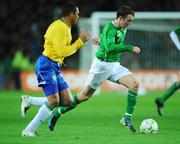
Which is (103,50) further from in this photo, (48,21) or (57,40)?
(48,21)

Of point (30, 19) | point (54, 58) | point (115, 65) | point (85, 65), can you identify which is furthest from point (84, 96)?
point (30, 19)

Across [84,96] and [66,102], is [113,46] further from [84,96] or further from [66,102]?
[84,96]

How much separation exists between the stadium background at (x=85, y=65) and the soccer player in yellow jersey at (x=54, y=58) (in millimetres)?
427

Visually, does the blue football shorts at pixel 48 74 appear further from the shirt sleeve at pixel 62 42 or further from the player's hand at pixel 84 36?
the player's hand at pixel 84 36

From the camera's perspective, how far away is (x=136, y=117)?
15531 mm

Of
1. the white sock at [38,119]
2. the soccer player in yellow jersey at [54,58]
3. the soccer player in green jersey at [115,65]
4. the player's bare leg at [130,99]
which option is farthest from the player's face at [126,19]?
the white sock at [38,119]

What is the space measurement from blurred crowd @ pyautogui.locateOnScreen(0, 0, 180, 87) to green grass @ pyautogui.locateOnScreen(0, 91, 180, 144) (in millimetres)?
10351

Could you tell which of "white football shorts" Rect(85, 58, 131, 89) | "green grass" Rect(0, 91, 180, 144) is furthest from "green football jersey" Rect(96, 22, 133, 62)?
"green grass" Rect(0, 91, 180, 144)

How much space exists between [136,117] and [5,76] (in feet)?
49.5

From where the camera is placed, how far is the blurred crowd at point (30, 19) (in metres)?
31.6

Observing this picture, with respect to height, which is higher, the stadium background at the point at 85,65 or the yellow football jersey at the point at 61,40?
the yellow football jersey at the point at 61,40

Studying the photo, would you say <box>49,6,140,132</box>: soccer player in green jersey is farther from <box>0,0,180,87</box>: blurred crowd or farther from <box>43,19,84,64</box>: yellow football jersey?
<box>0,0,180,87</box>: blurred crowd

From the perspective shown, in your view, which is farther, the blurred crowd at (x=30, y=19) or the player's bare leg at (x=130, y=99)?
the blurred crowd at (x=30, y=19)

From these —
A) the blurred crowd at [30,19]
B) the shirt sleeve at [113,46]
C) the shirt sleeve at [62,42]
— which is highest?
the shirt sleeve at [62,42]
